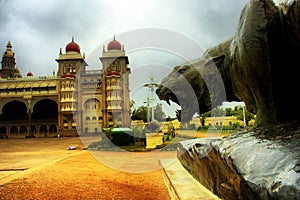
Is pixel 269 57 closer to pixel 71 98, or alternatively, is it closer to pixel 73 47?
pixel 71 98

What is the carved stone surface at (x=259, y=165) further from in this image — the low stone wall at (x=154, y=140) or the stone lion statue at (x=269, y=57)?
the low stone wall at (x=154, y=140)

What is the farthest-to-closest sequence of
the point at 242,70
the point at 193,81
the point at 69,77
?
the point at 69,77 → the point at 193,81 → the point at 242,70

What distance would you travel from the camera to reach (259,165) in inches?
47.8

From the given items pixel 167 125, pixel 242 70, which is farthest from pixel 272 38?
pixel 167 125

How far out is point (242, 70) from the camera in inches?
74.6

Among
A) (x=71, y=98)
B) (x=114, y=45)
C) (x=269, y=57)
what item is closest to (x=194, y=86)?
(x=269, y=57)

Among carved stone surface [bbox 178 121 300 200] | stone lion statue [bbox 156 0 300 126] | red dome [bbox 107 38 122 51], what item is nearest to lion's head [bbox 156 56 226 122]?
stone lion statue [bbox 156 0 300 126]

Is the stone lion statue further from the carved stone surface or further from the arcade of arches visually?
the arcade of arches

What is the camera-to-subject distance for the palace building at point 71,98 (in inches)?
Result: 1205

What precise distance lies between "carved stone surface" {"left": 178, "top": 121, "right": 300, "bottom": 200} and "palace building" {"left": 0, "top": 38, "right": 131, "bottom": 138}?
28.2 meters

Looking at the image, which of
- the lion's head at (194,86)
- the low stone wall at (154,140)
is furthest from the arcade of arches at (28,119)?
the lion's head at (194,86)

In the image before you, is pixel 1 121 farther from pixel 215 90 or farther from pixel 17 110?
pixel 215 90

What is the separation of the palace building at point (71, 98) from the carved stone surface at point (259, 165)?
92.5 feet

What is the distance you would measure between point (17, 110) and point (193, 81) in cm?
3903
